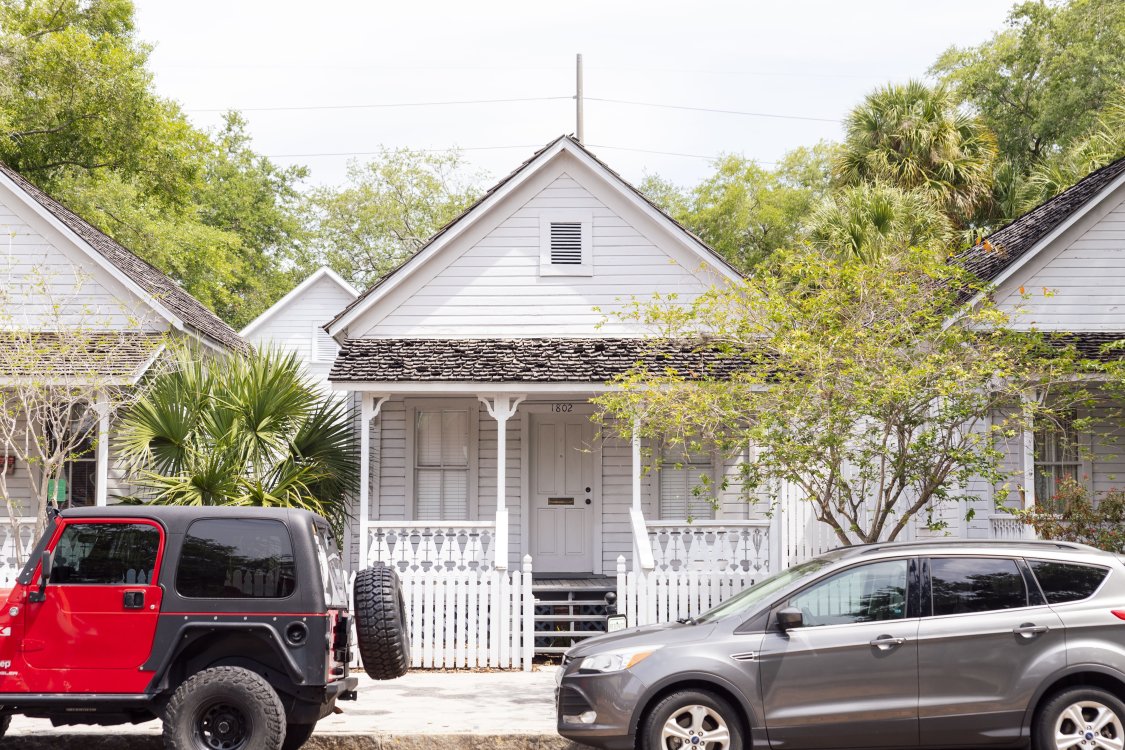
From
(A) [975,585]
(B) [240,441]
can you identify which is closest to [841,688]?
(A) [975,585]

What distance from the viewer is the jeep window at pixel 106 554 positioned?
28.4 ft

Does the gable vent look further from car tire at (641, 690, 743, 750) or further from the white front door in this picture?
car tire at (641, 690, 743, 750)

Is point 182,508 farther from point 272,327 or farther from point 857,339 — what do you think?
point 272,327

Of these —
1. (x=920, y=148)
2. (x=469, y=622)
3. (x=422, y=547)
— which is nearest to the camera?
(x=469, y=622)

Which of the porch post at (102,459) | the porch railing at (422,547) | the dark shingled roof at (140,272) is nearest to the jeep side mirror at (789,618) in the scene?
the porch railing at (422,547)

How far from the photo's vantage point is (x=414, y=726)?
1045 cm

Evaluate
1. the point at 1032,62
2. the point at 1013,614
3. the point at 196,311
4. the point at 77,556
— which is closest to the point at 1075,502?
the point at 1013,614

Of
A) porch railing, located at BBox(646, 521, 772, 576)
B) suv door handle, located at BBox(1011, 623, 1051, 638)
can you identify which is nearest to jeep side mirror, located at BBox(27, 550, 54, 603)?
suv door handle, located at BBox(1011, 623, 1051, 638)

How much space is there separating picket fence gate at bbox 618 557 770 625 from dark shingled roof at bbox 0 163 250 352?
26.5 ft

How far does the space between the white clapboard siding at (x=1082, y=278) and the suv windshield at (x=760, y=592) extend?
915cm

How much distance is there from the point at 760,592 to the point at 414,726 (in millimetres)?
3285

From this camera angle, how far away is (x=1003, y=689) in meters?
8.36

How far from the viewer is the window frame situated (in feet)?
59.4

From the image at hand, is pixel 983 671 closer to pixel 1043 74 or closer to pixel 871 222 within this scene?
pixel 871 222
